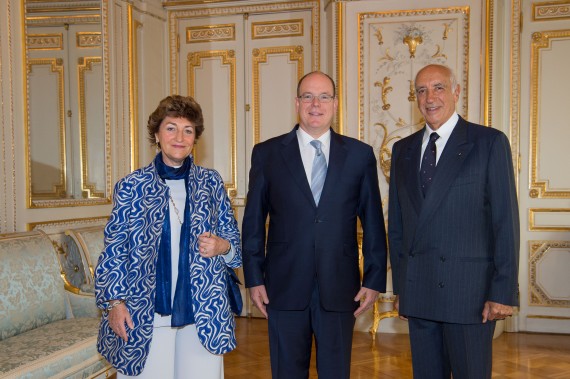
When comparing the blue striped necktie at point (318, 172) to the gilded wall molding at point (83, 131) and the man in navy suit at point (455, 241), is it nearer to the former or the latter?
the man in navy suit at point (455, 241)

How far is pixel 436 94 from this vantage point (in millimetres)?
2090

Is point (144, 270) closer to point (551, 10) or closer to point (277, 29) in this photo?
point (277, 29)

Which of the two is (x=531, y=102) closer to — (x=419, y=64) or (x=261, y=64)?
(x=419, y=64)

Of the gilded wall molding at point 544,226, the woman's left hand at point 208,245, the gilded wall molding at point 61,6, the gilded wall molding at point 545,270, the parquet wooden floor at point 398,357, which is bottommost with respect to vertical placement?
the parquet wooden floor at point 398,357

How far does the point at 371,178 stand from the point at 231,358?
2383mm

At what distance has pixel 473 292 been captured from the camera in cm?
201

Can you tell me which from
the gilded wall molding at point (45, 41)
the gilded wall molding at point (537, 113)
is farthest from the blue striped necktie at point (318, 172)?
the gilded wall molding at point (537, 113)

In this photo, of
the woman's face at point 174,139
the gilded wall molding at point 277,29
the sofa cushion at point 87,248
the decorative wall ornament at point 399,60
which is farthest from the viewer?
the gilded wall molding at point 277,29

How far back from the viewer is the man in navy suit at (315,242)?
2.13 m

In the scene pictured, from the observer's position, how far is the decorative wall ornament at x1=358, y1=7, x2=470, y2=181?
4641 millimetres

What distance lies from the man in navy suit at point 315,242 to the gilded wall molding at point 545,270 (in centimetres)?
321

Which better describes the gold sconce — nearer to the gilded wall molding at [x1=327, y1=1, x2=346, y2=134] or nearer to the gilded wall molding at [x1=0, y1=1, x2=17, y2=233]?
the gilded wall molding at [x1=327, y1=1, x2=346, y2=134]

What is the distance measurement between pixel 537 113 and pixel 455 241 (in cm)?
334

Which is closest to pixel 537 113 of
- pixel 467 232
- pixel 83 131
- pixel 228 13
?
pixel 228 13
